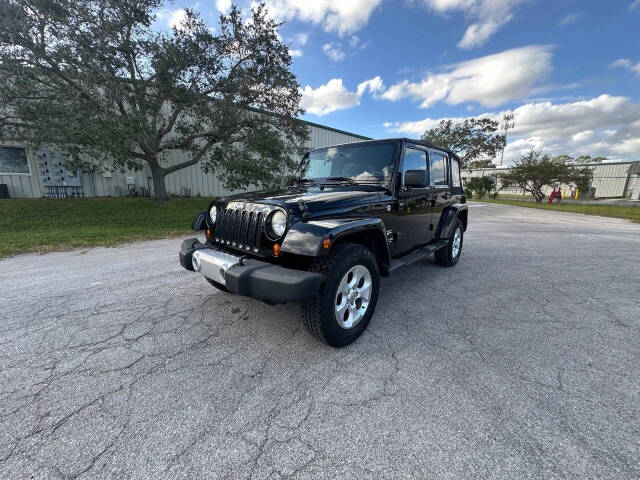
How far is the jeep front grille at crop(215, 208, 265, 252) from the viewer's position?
242cm

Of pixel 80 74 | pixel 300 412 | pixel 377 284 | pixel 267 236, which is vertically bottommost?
pixel 300 412

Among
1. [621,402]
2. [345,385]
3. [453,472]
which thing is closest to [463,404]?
[453,472]

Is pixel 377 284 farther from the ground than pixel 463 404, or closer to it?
farther from the ground

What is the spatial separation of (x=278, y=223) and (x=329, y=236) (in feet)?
1.60

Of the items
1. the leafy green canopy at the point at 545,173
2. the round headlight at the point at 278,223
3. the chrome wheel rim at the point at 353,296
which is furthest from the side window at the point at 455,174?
the leafy green canopy at the point at 545,173

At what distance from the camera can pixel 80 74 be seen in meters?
8.41

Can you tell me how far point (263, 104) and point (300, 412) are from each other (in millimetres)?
12405

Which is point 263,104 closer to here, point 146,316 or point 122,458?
point 146,316

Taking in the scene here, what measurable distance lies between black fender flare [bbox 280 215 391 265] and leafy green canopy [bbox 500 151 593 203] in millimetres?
31498

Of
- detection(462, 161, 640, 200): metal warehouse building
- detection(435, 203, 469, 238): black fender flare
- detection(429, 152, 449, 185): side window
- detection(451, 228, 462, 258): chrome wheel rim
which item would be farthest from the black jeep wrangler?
detection(462, 161, 640, 200): metal warehouse building

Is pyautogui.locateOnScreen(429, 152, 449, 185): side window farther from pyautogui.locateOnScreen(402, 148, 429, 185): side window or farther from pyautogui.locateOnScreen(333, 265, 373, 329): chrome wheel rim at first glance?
pyautogui.locateOnScreen(333, 265, 373, 329): chrome wheel rim

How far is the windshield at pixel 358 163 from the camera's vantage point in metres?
3.22

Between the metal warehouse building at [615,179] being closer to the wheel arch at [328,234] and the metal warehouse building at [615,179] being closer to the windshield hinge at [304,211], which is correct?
the wheel arch at [328,234]

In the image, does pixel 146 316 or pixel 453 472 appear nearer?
pixel 453 472
